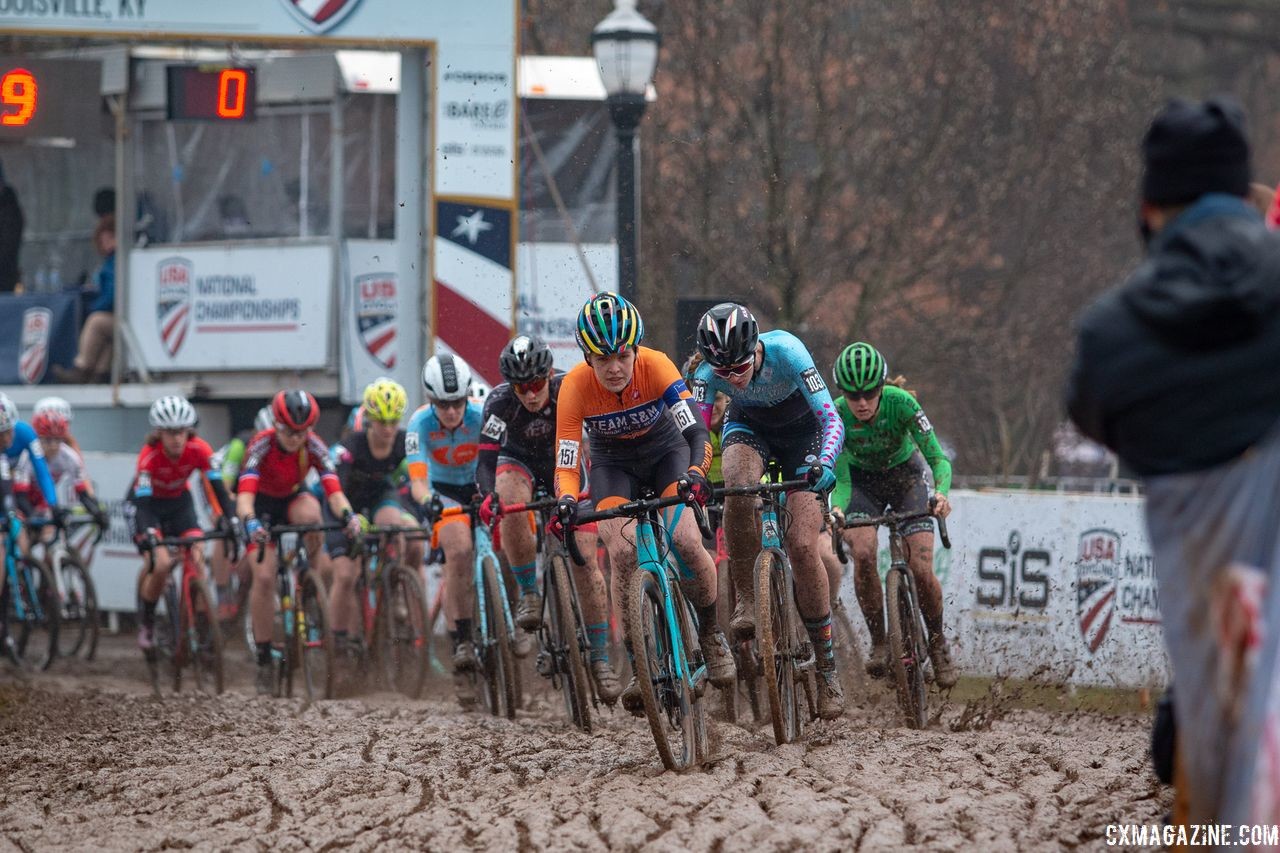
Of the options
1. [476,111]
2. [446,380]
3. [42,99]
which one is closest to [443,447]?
[446,380]

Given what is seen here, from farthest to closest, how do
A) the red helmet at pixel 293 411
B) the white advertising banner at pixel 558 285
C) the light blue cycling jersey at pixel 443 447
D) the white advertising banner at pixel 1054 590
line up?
1. the white advertising banner at pixel 558 285
2. the white advertising banner at pixel 1054 590
3. the red helmet at pixel 293 411
4. the light blue cycling jersey at pixel 443 447

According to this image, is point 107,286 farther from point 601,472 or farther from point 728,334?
point 728,334

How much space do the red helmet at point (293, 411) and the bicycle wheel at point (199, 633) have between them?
1.62 m

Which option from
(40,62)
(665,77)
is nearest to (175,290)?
(40,62)

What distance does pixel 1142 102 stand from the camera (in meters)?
25.5

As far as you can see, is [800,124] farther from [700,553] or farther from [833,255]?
[700,553]

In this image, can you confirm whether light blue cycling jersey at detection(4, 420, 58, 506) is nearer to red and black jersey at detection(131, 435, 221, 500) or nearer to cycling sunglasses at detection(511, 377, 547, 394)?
red and black jersey at detection(131, 435, 221, 500)

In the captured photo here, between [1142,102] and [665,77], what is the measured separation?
697 centimetres

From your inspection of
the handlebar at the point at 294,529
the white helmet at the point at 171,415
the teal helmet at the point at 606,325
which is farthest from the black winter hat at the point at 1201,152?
the white helmet at the point at 171,415

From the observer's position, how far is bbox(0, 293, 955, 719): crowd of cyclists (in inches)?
333

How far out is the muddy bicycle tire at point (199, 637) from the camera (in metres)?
13.4

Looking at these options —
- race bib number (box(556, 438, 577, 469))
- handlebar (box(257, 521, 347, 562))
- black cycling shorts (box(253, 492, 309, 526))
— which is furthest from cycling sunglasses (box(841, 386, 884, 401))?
black cycling shorts (box(253, 492, 309, 526))

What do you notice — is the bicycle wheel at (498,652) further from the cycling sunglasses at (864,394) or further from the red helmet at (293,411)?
the red helmet at (293,411)

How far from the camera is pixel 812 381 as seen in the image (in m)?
9.02
